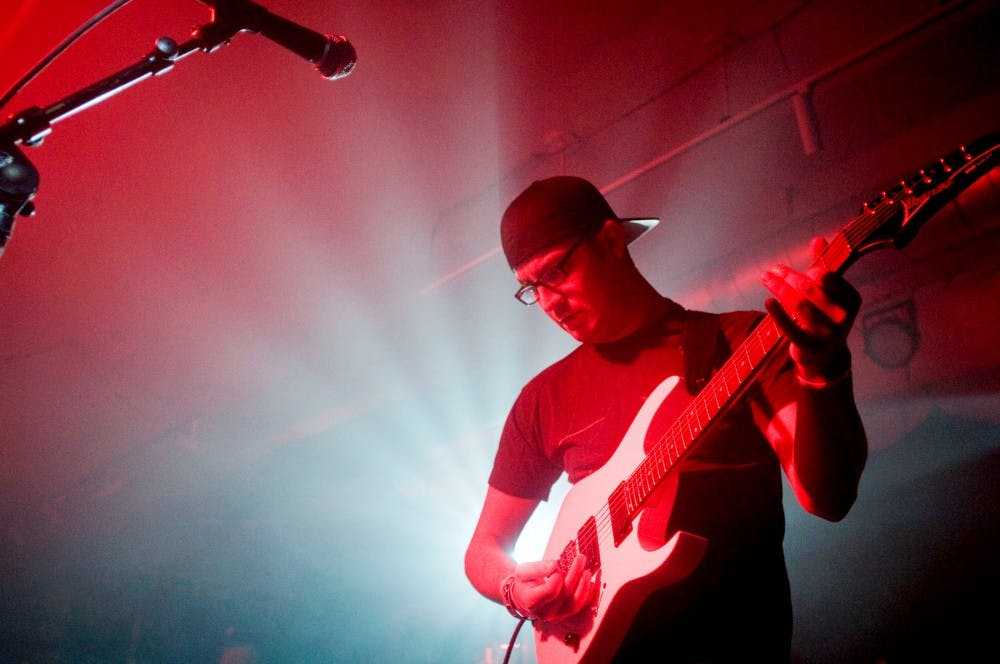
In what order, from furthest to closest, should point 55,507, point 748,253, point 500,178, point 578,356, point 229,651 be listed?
point 55,507
point 229,651
point 500,178
point 748,253
point 578,356

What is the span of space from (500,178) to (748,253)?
6.12 ft

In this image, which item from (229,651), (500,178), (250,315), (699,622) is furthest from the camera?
(229,651)

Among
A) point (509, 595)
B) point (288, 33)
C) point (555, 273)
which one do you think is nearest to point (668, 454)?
point (509, 595)

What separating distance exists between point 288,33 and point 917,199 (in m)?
1.81

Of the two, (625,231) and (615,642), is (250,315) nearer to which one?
(625,231)

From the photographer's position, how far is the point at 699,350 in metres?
1.86

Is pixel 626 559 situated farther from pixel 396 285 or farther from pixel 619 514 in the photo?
pixel 396 285

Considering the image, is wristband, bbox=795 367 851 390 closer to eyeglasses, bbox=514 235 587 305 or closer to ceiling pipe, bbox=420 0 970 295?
eyeglasses, bbox=514 235 587 305

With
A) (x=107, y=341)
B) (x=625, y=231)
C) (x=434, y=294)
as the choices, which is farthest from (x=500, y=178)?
(x=107, y=341)

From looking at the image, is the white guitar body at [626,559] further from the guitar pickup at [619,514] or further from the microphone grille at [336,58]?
the microphone grille at [336,58]

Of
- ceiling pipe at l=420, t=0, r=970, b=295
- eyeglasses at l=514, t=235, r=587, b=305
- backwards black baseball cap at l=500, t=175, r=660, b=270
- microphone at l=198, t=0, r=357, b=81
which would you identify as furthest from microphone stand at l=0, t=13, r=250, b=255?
ceiling pipe at l=420, t=0, r=970, b=295

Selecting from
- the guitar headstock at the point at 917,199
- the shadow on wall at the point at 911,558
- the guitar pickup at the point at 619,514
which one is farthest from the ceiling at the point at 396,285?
the guitar pickup at the point at 619,514

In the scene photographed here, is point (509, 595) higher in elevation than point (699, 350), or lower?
lower

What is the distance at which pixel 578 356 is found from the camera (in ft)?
7.74
